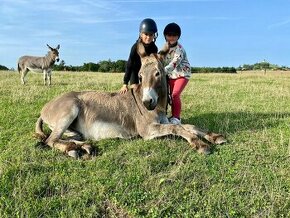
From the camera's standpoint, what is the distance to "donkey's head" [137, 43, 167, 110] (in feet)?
21.4

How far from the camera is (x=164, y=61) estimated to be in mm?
7422

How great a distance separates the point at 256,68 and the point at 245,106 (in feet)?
160

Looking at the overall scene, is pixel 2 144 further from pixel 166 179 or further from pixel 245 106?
pixel 245 106

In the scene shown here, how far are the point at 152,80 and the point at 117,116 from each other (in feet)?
3.72

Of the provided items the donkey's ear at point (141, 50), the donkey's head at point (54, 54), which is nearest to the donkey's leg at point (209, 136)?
the donkey's ear at point (141, 50)

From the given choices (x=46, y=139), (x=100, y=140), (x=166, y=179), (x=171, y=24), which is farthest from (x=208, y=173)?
(x=171, y=24)

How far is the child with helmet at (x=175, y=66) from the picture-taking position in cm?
798

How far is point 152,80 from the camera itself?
22.4ft

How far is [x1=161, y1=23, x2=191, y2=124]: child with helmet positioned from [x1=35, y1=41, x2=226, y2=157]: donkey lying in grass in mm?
789

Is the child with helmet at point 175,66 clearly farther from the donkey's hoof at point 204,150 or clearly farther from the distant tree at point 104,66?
the distant tree at point 104,66

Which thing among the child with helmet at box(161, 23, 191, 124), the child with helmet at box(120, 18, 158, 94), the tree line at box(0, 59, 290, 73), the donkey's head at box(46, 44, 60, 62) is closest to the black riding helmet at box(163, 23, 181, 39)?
the child with helmet at box(161, 23, 191, 124)

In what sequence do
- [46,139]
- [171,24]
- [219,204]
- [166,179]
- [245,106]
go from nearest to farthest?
[219,204]
[166,179]
[46,139]
[171,24]
[245,106]

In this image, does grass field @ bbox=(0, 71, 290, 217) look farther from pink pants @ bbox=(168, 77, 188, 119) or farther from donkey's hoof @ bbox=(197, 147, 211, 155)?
pink pants @ bbox=(168, 77, 188, 119)

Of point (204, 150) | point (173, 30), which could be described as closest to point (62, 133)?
point (204, 150)
